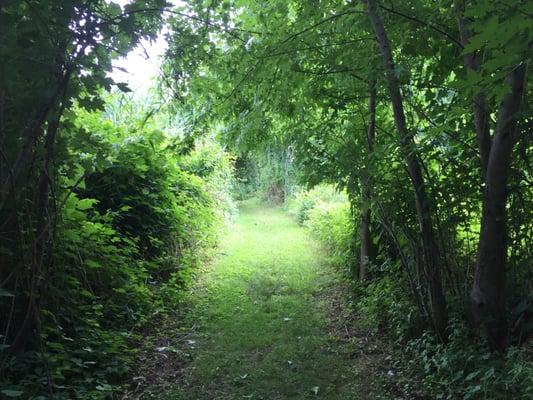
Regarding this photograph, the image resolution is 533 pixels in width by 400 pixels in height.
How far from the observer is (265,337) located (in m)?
5.94

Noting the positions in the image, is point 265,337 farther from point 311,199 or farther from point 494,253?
point 311,199

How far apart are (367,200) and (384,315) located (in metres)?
1.58

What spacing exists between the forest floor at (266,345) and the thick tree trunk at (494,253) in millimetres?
1136

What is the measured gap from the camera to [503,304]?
4.24 m

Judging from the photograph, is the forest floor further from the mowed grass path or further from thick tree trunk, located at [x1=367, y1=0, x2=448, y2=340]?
thick tree trunk, located at [x1=367, y1=0, x2=448, y2=340]

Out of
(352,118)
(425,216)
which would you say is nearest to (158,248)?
(352,118)

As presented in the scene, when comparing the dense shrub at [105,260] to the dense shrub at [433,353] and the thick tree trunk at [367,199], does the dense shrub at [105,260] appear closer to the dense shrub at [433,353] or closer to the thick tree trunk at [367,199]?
the thick tree trunk at [367,199]

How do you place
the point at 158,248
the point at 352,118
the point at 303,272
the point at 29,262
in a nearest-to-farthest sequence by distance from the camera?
the point at 29,262
the point at 352,118
the point at 158,248
the point at 303,272

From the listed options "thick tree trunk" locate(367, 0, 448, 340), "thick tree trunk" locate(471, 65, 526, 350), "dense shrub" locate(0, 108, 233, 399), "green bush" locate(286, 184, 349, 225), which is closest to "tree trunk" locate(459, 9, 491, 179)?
"thick tree trunk" locate(471, 65, 526, 350)

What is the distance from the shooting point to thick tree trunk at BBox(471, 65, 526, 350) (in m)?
4.01

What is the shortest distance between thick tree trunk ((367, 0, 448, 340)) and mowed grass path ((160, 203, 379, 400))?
1.06 m

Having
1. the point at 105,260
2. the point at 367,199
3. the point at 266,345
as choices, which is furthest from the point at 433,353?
the point at 105,260

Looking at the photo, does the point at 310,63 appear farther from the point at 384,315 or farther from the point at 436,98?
the point at 384,315

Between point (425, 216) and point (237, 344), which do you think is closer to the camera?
point (425, 216)
